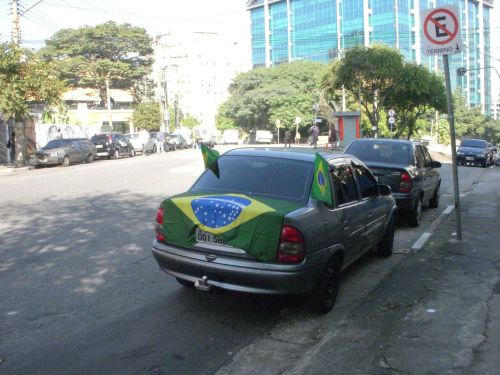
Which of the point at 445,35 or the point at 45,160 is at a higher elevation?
the point at 445,35

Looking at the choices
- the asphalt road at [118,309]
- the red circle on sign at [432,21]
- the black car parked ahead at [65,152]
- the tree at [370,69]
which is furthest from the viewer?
the tree at [370,69]

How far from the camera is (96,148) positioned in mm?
33188

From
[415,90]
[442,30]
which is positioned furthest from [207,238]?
[415,90]

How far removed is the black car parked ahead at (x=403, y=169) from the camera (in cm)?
962

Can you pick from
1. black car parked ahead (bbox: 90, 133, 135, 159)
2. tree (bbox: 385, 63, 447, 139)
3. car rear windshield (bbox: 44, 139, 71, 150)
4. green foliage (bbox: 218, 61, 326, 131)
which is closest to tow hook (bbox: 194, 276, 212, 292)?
car rear windshield (bbox: 44, 139, 71, 150)

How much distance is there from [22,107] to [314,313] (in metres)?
24.3

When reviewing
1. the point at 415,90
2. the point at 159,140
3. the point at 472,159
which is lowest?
the point at 472,159

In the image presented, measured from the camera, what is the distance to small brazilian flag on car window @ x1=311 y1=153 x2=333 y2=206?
517 cm

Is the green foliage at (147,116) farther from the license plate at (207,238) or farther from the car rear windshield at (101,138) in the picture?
the license plate at (207,238)

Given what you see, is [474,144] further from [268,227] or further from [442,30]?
[268,227]

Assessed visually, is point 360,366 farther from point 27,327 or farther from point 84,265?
point 84,265

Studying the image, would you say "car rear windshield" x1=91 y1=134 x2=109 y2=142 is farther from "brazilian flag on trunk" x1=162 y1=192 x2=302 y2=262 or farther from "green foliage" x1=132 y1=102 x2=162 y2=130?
"green foliage" x1=132 y1=102 x2=162 y2=130

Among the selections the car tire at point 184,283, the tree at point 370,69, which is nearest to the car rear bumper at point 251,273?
the car tire at point 184,283

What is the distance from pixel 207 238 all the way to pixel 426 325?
2135mm
